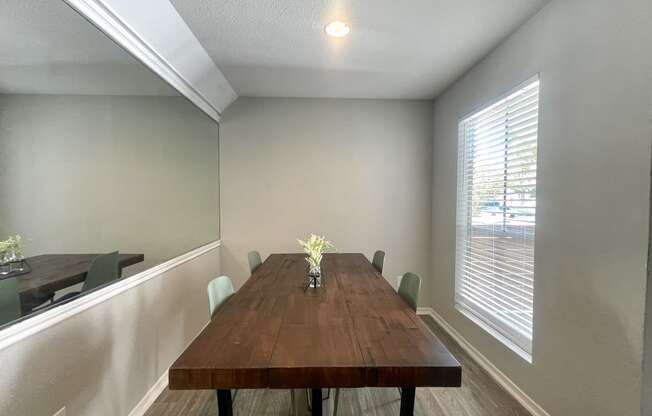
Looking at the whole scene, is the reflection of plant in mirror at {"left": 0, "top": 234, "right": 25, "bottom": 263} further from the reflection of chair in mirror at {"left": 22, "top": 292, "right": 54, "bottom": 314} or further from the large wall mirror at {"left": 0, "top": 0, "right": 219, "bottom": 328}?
the reflection of chair in mirror at {"left": 22, "top": 292, "right": 54, "bottom": 314}

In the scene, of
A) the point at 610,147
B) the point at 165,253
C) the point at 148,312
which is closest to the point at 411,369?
the point at 610,147

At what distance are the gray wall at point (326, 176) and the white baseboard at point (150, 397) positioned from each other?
1.40 metres

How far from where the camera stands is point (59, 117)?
143cm

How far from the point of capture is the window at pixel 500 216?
77.9 inches

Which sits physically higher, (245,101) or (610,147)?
(245,101)

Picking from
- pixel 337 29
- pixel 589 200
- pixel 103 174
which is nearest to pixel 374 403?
pixel 589 200

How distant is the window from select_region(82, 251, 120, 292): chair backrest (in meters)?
2.53

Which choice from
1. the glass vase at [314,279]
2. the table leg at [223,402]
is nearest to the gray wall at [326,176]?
the glass vase at [314,279]

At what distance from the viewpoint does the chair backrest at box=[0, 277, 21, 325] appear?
1100mm

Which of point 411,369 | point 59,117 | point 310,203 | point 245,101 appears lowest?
point 411,369

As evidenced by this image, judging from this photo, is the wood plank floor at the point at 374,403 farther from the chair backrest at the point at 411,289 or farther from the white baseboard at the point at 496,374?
the chair backrest at the point at 411,289

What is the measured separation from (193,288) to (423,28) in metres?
2.78

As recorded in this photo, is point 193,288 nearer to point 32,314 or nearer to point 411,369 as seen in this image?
point 32,314

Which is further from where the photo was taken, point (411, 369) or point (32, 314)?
point (32, 314)
